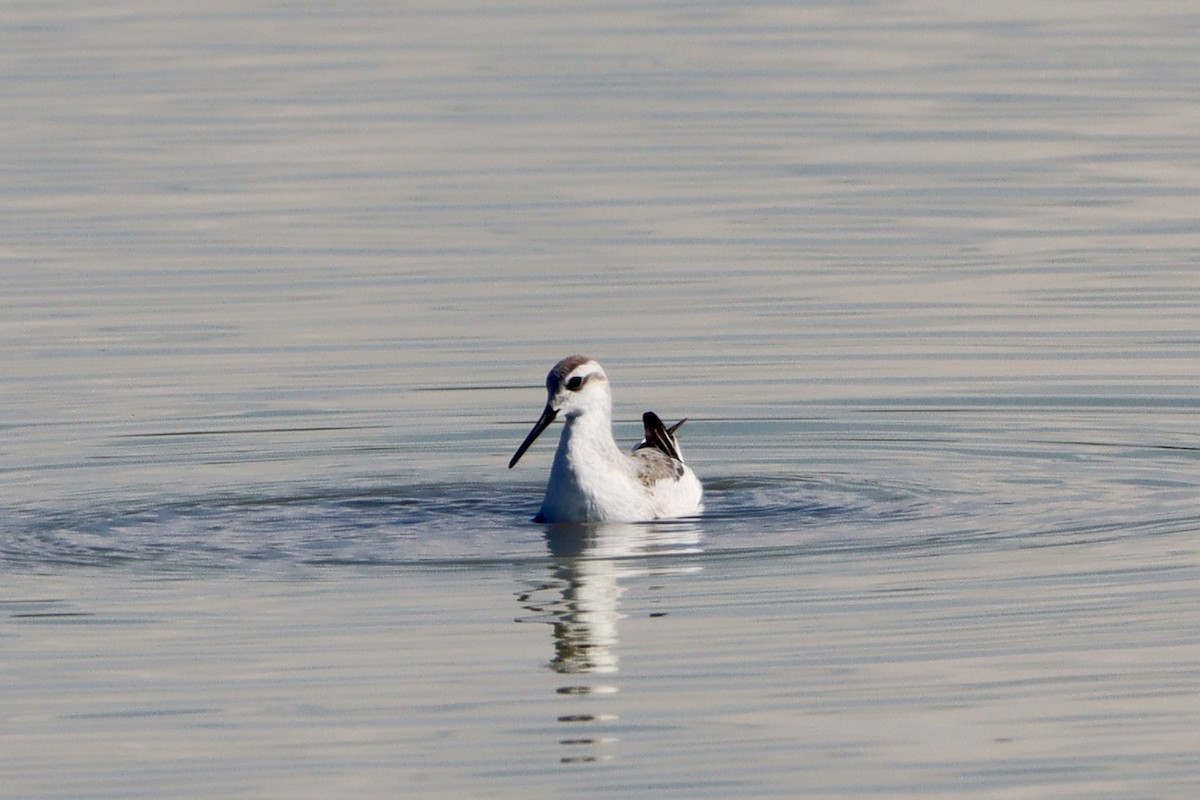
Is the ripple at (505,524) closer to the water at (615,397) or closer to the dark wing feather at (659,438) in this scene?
the water at (615,397)

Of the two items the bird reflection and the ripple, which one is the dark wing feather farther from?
the bird reflection

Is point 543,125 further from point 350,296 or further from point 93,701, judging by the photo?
point 93,701

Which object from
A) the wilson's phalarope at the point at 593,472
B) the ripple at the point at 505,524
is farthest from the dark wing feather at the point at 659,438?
the wilson's phalarope at the point at 593,472

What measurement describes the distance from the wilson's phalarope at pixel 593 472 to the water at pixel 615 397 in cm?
24

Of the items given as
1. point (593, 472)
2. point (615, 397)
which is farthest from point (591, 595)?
point (615, 397)

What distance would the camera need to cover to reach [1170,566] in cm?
1523

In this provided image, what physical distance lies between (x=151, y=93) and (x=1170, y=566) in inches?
815

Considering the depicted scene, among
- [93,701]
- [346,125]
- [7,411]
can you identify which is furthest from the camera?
[346,125]

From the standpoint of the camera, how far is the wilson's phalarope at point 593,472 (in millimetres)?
17312

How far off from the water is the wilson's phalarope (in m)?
0.24

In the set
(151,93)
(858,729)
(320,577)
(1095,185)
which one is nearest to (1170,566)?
(858,729)

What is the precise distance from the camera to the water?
12.5 metres

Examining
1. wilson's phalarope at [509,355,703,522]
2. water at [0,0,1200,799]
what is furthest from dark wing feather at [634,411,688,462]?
wilson's phalarope at [509,355,703,522]

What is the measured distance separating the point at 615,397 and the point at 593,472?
4015 mm
